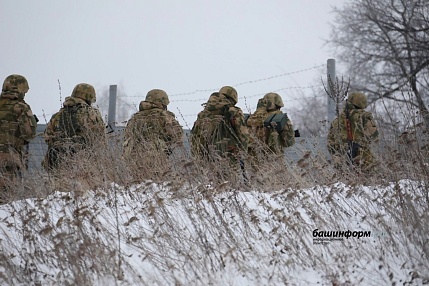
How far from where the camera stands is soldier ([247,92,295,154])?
868 centimetres

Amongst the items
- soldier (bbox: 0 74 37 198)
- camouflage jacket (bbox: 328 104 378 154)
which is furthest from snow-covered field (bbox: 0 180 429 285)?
camouflage jacket (bbox: 328 104 378 154)

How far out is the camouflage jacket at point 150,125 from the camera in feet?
26.4

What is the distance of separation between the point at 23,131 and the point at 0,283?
13.5 feet

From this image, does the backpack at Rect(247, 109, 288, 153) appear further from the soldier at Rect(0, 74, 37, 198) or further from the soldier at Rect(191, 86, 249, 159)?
the soldier at Rect(0, 74, 37, 198)

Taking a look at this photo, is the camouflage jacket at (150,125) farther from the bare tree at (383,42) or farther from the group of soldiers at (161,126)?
the bare tree at (383,42)

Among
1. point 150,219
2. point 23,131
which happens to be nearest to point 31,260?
point 150,219

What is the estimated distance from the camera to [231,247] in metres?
4.48

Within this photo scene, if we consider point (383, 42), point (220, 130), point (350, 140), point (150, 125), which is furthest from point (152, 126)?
point (383, 42)

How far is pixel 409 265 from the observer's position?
4.15 metres

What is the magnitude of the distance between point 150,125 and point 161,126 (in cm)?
16

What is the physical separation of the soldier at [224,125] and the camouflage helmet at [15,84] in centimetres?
235

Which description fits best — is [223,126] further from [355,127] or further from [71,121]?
[71,121]

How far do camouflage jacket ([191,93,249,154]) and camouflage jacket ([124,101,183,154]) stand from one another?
15.0 inches

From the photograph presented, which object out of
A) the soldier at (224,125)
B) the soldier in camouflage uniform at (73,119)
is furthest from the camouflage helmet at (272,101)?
the soldier in camouflage uniform at (73,119)
